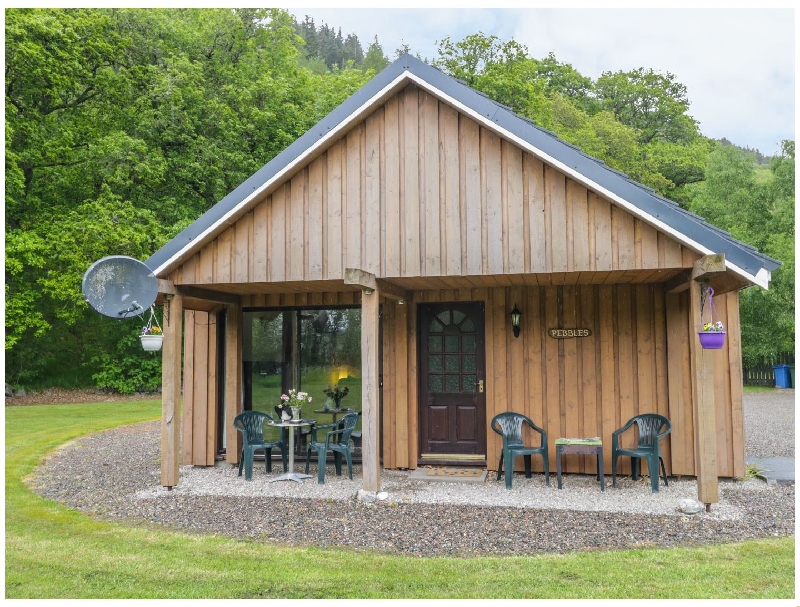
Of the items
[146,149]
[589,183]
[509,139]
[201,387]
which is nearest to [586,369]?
[589,183]

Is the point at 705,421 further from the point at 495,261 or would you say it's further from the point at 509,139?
the point at 509,139

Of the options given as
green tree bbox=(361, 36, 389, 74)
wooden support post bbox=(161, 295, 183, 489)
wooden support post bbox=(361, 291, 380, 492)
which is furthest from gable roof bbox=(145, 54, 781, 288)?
green tree bbox=(361, 36, 389, 74)

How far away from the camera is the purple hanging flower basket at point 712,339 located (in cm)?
577

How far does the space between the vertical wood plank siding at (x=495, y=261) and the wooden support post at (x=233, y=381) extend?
1.00 metres

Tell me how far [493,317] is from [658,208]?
2.69 meters

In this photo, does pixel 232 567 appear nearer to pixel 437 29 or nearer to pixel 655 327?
pixel 655 327

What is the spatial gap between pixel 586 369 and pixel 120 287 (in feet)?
17.3

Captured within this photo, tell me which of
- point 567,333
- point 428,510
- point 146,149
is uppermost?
point 146,149

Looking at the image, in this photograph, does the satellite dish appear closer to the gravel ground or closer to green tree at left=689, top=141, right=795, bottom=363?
the gravel ground

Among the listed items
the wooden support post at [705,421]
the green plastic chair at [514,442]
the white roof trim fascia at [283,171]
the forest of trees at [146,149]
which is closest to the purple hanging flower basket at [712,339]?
the wooden support post at [705,421]

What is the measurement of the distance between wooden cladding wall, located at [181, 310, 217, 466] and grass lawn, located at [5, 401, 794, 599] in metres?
3.17

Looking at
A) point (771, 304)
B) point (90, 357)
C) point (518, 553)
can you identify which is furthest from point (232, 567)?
point (771, 304)

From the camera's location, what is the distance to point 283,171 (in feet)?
23.2

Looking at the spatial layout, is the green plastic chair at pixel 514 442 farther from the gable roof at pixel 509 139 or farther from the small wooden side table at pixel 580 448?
the gable roof at pixel 509 139
